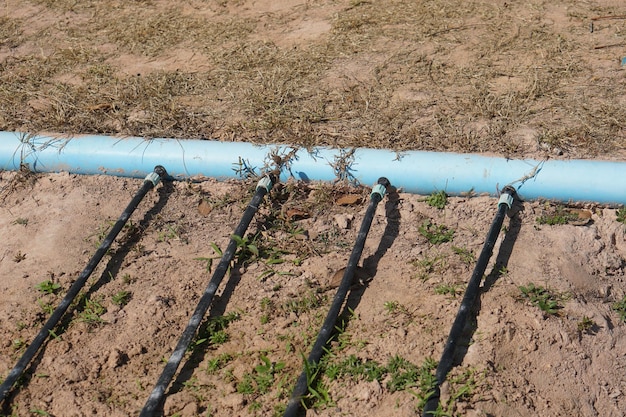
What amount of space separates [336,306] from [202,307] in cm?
62

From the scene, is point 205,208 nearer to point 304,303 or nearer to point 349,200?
point 349,200

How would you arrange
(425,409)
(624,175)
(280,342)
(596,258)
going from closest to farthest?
(425,409), (280,342), (596,258), (624,175)

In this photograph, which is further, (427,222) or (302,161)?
(302,161)

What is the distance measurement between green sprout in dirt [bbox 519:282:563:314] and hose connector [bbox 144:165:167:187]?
214 centimetres

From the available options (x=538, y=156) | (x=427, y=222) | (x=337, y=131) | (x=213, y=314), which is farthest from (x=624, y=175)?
(x=213, y=314)

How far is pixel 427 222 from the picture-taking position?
3910mm

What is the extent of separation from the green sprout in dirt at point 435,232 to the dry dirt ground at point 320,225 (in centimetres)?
1

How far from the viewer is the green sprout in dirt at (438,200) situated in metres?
4.02

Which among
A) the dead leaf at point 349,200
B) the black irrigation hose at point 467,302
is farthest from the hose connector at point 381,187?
the black irrigation hose at point 467,302

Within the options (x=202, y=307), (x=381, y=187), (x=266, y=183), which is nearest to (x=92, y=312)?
(x=202, y=307)

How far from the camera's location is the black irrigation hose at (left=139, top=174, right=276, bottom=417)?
2994 mm

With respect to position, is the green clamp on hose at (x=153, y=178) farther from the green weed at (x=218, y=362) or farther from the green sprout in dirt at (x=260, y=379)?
the green sprout in dirt at (x=260, y=379)

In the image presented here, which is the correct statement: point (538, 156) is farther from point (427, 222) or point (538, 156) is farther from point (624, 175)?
point (427, 222)

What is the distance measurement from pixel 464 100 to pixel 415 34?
1.07 m
